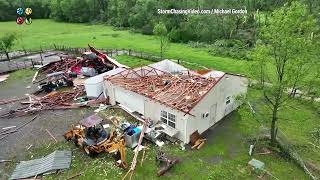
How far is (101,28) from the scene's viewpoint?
75188 millimetres

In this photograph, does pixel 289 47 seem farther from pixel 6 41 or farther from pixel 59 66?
pixel 6 41

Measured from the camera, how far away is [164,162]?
18.8 meters

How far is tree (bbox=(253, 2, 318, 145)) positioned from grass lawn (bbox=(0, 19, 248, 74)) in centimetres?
1332

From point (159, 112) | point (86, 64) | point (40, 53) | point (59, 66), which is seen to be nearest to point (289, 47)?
point (159, 112)

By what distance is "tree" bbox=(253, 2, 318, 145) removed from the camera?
58.1 feet

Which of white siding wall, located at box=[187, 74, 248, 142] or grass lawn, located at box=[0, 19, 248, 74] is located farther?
grass lawn, located at box=[0, 19, 248, 74]

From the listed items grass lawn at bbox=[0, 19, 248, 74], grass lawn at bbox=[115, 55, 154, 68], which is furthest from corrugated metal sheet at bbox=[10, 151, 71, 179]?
grass lawn at bbox=[0, 19, 248, 74]

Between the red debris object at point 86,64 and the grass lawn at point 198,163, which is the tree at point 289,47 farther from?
the red debris object at point 86,64

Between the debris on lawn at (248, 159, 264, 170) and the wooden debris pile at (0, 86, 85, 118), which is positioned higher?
the wooden debris pile at (0, 86, 85, 118)

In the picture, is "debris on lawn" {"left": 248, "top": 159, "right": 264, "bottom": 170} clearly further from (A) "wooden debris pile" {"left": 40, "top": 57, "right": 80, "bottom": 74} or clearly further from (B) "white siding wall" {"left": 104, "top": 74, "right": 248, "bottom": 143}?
(A) "wooden debris pile" {"left": 40, "top": 57, "right": 80, "bottom": 74}

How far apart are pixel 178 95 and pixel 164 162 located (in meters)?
5.63

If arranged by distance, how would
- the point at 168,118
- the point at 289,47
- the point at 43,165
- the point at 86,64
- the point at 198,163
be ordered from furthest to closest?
the point at 86,64 → the point at 168,118 → the point at 198,163 → the point at 43,165 → the point at 289,47

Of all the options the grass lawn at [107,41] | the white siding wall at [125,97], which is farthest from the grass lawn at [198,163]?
the grass lawn at [107,41]

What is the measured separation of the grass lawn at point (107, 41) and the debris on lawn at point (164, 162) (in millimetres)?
16575
